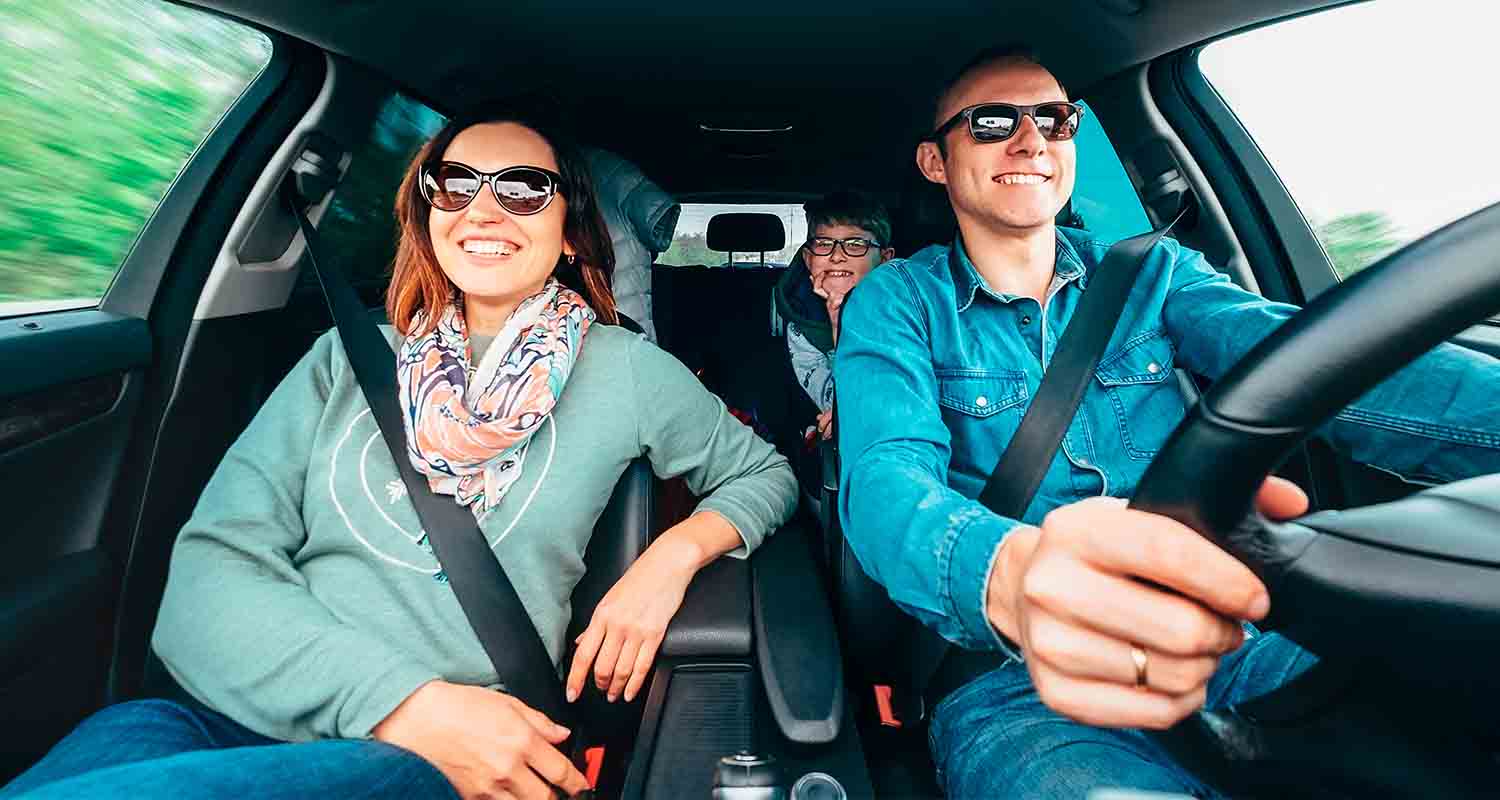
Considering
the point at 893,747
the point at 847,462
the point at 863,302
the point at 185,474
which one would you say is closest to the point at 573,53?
the point at 863,302

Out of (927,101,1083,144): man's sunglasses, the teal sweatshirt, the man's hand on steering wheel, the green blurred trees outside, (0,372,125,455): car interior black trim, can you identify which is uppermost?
(927,101,1083,144): man's sunglasses

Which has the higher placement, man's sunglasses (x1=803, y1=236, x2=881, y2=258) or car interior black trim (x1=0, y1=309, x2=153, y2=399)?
man's sunglasses (x1=803, y1=236, x2=881, y2=258)

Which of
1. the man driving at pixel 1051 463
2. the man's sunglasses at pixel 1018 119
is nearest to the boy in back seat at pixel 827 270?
the man driving at pixel 1051 463

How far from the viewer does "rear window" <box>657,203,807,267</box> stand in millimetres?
3525

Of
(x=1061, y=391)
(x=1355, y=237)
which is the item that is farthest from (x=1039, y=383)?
(x=1355, y=237)

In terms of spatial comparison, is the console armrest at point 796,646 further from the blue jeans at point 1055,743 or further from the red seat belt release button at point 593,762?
the red seat belt release button at point 593,762

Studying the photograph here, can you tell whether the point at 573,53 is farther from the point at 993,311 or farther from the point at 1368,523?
the point at 1368,523

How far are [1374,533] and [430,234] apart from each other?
4.79 feet

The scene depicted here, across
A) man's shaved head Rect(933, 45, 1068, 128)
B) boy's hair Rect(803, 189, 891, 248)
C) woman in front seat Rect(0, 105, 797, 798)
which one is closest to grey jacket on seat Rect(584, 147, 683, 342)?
boy's hair Rect(803, 189, 891, 248)

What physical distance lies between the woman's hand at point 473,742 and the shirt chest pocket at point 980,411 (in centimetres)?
83

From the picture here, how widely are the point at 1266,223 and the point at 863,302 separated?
1023mm

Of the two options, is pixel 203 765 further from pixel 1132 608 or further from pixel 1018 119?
pixel 1018 119

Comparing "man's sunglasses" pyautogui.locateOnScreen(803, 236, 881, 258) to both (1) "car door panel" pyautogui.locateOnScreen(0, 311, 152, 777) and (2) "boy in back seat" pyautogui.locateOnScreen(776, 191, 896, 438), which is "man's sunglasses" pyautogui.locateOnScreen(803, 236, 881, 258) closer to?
(2) "boy in back seat" pyautogui.locateOnScreen(776, 191, 896, 438)

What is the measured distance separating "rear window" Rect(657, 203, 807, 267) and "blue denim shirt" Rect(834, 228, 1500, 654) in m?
2.13
